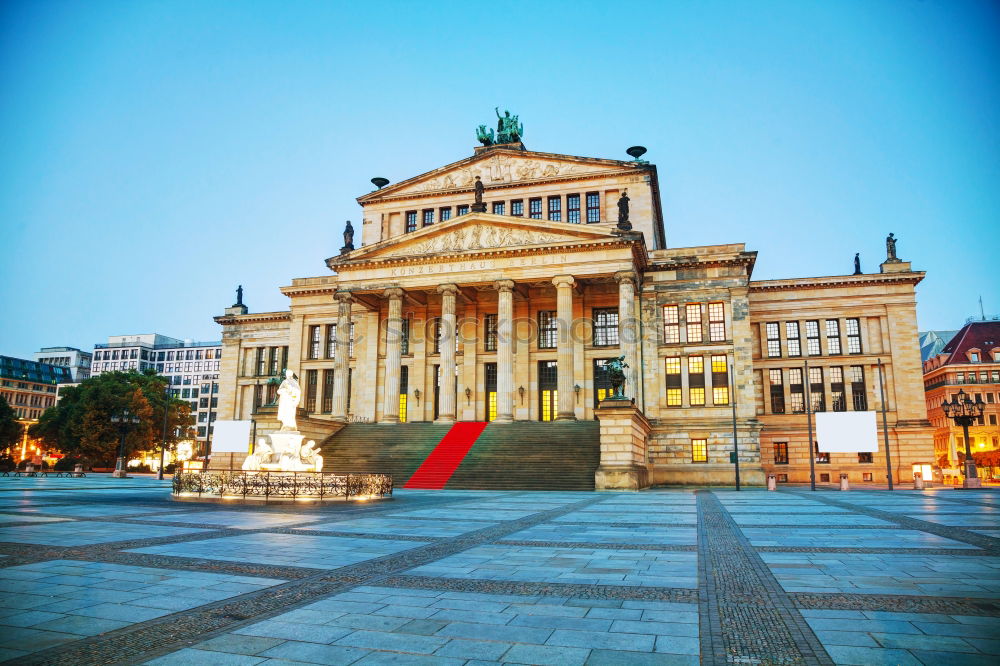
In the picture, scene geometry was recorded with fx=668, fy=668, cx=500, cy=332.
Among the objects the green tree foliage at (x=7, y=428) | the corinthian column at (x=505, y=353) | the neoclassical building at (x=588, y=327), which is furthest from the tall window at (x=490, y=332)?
the green tree foliage at (x=7, y=428)

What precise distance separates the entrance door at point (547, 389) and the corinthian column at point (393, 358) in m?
10.5

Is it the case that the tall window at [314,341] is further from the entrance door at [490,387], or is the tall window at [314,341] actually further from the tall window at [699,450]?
the tall window at [699,450]

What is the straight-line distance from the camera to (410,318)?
176 ft

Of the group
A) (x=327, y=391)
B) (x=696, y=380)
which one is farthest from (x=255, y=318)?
(x=696, y=380)

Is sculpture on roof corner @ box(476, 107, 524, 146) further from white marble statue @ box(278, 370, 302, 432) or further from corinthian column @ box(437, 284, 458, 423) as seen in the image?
white marble statue @ box(278, 370, 302, 432)

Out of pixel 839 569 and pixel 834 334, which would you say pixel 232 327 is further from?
pixel 839 569

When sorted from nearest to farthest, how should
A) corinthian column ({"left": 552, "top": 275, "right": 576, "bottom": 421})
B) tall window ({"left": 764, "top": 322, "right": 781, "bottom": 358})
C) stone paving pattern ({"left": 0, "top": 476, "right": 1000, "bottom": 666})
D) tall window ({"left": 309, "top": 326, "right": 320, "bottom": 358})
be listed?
stone paving pattern ({"left": 0, "top": 476, "right": 1000, "bottom": 666}) < corinthian column ({"left": 552, "top": 275, "right": 576, "bottom": 421}) < tall window ({"left": 764, "top": 322, "right": 781, "bottom": 358}) < tall window ({"left": 309, "top": 326, "right": 320, "bottom": 358})

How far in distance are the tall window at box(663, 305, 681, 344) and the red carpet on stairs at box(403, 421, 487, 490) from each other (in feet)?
49.8

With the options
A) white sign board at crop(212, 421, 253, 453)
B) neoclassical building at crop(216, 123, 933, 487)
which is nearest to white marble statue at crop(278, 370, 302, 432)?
neoclassical building at crop(216, 123, 933, 487)

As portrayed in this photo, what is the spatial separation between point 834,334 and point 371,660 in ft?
182

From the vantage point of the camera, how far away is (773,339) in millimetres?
54656

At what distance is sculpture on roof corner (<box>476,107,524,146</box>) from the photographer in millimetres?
56812

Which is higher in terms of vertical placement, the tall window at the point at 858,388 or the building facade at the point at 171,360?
the building facade at the point at 171,360

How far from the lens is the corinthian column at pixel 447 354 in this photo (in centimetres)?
4656
